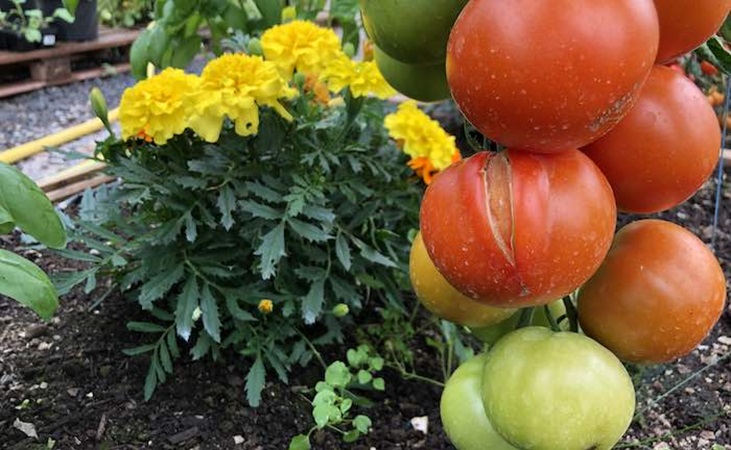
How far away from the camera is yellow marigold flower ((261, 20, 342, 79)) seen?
1.56 metres

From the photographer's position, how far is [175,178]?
1.48 m

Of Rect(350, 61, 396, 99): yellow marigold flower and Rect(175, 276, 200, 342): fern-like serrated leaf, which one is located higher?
Rect(350, 61, 396, 99): yellow marigold flower

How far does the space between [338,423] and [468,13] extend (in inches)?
43.8

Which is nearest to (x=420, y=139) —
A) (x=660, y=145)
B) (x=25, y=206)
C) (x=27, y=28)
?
(x=25, y=206)

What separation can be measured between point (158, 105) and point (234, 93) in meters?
0.13

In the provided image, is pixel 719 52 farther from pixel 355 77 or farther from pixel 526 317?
pixel 355 77

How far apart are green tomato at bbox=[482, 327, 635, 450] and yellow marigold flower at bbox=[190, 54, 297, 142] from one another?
2.84 feet

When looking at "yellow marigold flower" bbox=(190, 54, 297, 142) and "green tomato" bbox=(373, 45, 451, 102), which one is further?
"yellow marigold flower" bbox=(190, 54, 297, 142)

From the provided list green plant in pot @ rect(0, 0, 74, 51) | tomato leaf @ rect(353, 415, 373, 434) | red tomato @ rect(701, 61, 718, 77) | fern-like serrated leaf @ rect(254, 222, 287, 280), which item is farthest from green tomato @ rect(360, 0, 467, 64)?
green plant in pot @ rect(0, 0, 74, 51)

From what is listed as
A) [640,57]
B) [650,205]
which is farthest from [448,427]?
[640,57]

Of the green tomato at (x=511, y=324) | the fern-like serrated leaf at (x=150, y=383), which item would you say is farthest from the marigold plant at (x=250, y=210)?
the green tomato at (x=511, y=324)

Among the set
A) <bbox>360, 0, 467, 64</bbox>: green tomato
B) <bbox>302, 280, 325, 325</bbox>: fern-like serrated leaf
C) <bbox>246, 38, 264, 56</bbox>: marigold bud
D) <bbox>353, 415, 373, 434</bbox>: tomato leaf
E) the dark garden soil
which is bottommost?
the dark garden soil

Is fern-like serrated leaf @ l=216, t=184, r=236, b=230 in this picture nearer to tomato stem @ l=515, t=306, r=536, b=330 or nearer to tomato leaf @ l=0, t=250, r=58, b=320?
tomato leaf @ l=0, t=250, r=58, b=320

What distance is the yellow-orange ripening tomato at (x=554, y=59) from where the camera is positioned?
0.53 metres
